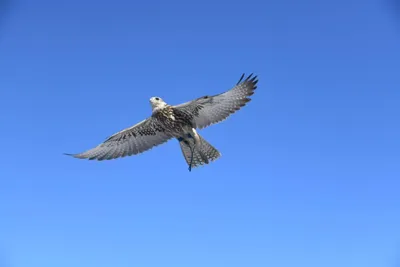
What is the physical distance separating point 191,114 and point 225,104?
3.04 ft

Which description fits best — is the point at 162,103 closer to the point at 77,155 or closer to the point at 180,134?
the point at 180,134

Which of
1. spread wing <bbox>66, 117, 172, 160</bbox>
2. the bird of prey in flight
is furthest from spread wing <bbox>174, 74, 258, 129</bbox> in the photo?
spread wing <bbox>66, 117, 172, 160</bbox>

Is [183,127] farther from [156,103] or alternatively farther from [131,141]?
[131,141]

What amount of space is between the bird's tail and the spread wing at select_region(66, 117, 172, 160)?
57 centimetres

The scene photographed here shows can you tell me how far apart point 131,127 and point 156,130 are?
0.69m

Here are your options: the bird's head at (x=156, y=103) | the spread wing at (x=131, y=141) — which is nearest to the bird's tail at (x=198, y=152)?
the spread wing at (x=131, y=141)

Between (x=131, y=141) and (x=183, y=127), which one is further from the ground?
(x=131, y=141)

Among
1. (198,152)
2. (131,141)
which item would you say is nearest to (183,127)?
(198,152)

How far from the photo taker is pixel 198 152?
50.0 ft

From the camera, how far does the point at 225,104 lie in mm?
14805

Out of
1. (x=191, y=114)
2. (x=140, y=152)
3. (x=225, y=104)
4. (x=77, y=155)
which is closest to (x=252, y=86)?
(x=225, y=104)

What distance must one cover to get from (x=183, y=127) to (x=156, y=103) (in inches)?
37.2

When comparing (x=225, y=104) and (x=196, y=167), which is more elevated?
(x=225, y=104)

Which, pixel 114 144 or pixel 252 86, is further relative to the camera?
pixel 114 144
